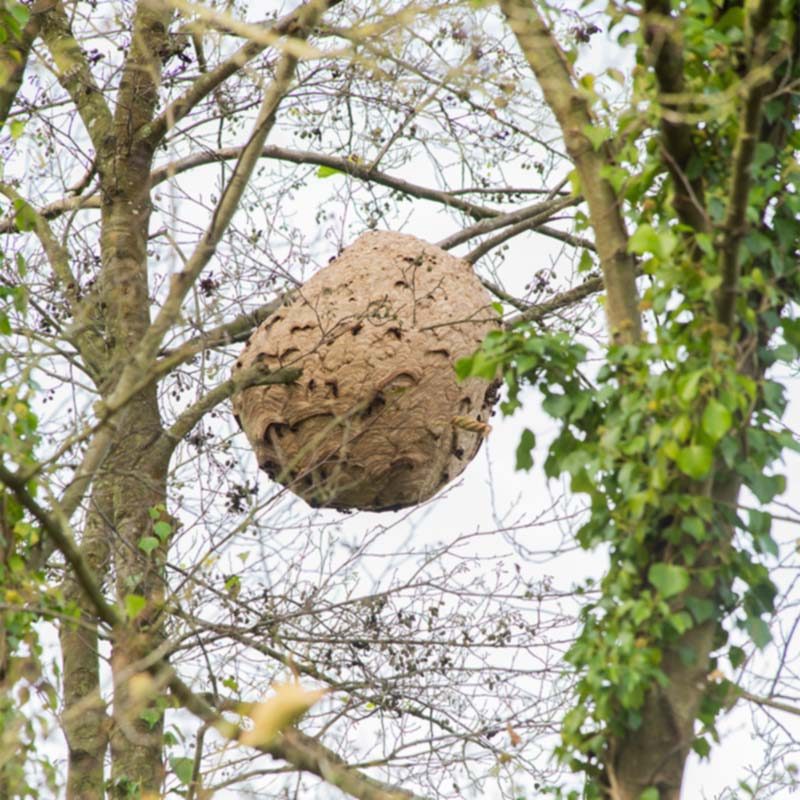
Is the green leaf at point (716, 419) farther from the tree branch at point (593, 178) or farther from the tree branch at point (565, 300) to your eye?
the tree branch at point (565, 300)

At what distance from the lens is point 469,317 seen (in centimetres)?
488

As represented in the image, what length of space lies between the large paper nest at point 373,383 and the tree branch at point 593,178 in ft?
2.50

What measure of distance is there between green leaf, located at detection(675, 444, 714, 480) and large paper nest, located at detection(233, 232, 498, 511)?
1.36 m

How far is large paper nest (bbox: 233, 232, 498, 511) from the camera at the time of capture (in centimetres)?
475

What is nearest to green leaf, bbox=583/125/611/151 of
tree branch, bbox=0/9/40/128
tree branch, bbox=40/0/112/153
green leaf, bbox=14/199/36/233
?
green leaf, bbox=14/199/36/233

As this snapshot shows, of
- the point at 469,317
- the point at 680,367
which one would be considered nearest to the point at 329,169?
the point at 469,317

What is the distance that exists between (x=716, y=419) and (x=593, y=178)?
98 cm

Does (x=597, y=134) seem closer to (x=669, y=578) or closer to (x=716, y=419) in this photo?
(x=716, y=419)

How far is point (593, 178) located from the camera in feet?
13.5

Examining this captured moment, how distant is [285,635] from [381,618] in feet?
1.31

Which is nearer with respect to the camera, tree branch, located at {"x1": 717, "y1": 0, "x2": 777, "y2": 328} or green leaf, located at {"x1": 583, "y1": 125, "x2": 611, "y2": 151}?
tree branch, located at {"x1": 717, "y1": 0, "x2": 777, "y2": 328}

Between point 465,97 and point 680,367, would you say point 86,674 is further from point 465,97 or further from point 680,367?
point 680,367

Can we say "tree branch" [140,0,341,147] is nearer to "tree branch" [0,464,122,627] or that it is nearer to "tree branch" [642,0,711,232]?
"tree branch" [642,0,711,232]

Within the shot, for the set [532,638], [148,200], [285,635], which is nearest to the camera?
[285,635]
